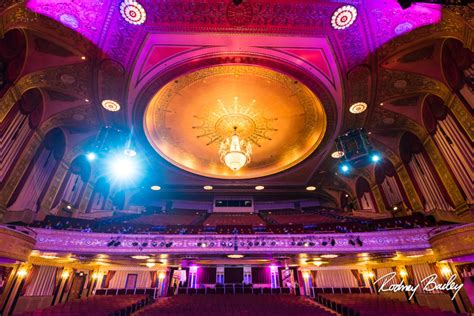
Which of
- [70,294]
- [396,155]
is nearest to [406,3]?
[396,155]

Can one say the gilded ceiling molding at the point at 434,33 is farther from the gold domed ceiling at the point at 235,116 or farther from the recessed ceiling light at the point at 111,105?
the recessed ceiling light at the point at 111,105

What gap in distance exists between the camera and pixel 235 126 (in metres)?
9.97

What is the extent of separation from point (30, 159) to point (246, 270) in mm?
13372

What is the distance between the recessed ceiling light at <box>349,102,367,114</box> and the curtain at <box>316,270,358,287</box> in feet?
36.0

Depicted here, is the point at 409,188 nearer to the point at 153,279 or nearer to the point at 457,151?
the point at 457,151

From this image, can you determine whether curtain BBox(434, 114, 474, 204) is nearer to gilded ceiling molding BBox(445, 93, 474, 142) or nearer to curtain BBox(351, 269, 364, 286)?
gilded ceiling molding BBox(445, 93, 474, 142)

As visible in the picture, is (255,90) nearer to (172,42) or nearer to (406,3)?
(172,42)

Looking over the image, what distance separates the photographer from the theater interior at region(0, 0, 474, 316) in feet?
20.8

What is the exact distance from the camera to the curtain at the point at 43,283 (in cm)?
968

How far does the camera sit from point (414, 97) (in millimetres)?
8781

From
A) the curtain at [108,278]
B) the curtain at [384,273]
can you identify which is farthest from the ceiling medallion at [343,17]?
the curtain at [108,278]

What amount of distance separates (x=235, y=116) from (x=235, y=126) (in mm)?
505
